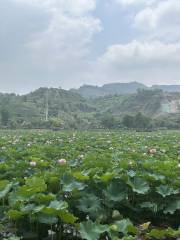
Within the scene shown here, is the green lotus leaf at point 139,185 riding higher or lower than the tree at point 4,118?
higher

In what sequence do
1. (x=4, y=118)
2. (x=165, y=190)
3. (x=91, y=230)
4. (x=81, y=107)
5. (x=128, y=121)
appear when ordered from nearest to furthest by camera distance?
→ 1. (x=91, y=230)
2. (x=165, y=190)
3. (x=128, y=121)
4. (x=4, y=118)
5. (x=81, y=107)

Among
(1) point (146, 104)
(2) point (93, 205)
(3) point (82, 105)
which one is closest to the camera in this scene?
(2) point (93, 205)

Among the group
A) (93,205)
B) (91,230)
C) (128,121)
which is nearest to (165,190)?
(93,205)

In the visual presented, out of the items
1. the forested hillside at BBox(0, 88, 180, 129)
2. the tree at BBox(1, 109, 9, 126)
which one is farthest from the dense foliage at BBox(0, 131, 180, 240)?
the tree at BBox(1, 109, 9, 126)

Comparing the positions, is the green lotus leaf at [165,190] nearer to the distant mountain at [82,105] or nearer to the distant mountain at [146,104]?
the distant mountain at [82,105]

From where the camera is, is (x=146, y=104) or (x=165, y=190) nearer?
(x=165, y=190)

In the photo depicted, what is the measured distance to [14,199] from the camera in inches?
166

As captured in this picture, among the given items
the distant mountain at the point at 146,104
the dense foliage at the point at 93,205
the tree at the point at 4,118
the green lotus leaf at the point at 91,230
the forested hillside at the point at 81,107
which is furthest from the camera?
the distant mountain at the point at 146,104

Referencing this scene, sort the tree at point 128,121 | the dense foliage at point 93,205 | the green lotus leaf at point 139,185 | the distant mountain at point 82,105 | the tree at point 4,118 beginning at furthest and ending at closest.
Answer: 1. the distant mountain at point 82,105
2. the tree at point 4,118
3. the tree at point 128,121
4. the green lotus leaf at point 139,185
5. the dense foliage at point 93,205

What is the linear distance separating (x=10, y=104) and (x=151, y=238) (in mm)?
Result: 91765

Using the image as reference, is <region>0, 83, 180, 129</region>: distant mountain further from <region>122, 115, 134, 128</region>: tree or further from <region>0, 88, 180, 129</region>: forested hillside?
<region>122, 115, 134, 128</region>: tree

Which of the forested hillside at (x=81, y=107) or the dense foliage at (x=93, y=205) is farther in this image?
the forested hillside at (x=81, y=107)

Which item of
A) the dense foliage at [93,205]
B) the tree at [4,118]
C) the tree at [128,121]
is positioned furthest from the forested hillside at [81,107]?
the dense foliage at [93,205]

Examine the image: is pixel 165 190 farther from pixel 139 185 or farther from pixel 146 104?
pixel 146 104
